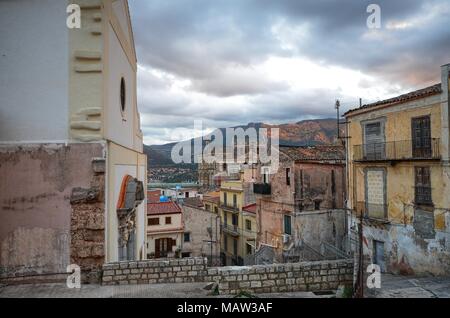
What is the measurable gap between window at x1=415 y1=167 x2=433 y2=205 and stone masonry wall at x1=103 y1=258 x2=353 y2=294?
400 inches

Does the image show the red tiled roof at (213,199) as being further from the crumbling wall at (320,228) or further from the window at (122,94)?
the window at (122,94)

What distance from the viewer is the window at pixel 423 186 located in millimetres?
14852

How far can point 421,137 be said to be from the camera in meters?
15.1

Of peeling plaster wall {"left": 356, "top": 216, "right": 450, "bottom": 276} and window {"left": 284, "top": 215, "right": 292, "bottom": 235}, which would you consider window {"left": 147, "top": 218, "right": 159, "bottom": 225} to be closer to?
window {"left": 284, "top": 215, "right": 292, "bottom": 235}

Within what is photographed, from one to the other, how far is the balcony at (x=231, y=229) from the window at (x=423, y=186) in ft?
63.6

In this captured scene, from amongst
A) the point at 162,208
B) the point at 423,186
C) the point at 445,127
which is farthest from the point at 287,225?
the point at 162,208

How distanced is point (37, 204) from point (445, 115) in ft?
49.9

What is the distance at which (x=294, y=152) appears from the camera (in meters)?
23.2

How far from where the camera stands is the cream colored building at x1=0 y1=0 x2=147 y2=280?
7340 mm
